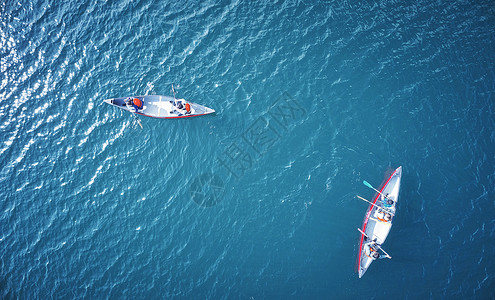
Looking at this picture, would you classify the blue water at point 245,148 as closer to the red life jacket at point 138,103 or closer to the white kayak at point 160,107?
the white kayak at point 160,107

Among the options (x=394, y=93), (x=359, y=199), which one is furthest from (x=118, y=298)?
(x=394, y=93)

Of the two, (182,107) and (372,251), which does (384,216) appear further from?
(182,107)

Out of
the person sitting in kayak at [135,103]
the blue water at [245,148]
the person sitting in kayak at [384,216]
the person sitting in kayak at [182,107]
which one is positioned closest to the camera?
the blue water at [245,148]

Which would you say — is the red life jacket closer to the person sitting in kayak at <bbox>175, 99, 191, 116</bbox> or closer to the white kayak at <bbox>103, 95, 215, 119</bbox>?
the white kayak at <bbox>103, 95, 215, 119</bbox>

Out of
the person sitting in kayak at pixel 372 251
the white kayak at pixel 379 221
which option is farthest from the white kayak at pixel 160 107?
the person sitting in kayak at pixel 372 251

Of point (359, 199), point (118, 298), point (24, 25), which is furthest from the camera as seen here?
point (24, 25)

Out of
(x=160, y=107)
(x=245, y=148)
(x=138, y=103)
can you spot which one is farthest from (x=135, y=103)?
(x=245, y=148)

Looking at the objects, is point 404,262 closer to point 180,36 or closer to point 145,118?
point 145,118
